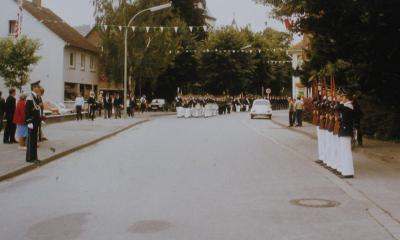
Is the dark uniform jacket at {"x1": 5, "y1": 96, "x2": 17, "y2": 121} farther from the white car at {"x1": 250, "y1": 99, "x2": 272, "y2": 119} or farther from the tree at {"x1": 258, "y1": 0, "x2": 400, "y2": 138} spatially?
the white car at {"x1": 250, "y1": 99, "x2": 272, "y2": 119}

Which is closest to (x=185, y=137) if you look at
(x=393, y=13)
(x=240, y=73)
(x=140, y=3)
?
(x=393, y=13)

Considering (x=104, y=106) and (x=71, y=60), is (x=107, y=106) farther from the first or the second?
(x=71, y=60)

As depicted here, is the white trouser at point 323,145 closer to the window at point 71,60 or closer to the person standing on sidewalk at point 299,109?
the person standing on sidewalk at point 299,109

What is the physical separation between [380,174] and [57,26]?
45.3 meters

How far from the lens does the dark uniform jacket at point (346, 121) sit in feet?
40.3

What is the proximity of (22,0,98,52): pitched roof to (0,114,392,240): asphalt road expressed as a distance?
37277mm

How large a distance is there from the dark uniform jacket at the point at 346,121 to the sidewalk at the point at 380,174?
3.13ft

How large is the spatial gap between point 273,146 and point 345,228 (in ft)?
42.8

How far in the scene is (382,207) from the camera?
8891mm

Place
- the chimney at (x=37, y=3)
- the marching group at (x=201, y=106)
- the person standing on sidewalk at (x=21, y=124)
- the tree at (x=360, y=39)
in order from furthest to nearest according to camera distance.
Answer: the chimney at (x=37, y=3) < the marching group at (x=201, y=106) < the person standing on sidewalk at (x=21, y=124) < the tree at (x=360, y=39)

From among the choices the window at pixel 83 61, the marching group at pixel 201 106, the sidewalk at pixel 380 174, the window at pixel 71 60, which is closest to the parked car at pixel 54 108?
the window at pixel 71 60

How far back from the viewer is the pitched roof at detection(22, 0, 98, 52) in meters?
51.4

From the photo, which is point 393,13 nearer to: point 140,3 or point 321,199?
point 321,199

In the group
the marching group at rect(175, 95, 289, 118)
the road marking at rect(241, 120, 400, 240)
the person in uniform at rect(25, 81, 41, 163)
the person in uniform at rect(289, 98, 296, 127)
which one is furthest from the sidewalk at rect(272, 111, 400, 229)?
the marching group at rect(175, 95, 289, 118)
